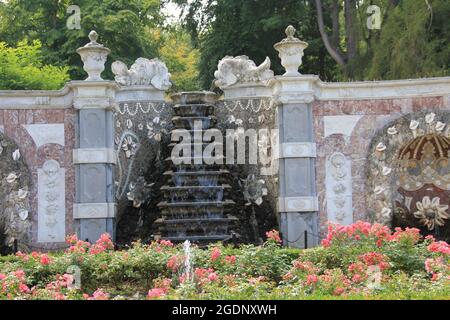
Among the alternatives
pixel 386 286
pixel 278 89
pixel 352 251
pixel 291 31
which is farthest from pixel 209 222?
pixel 386 286

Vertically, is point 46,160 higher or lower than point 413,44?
lower

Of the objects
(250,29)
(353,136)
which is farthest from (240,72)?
(250,29)

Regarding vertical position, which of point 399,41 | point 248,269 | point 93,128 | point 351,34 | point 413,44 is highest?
point 351,34

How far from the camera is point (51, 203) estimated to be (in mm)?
16031

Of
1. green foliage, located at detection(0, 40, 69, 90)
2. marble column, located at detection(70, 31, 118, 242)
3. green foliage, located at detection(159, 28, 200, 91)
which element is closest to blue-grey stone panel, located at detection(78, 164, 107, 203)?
marble column, located at detection(70, 31, 118, 242)

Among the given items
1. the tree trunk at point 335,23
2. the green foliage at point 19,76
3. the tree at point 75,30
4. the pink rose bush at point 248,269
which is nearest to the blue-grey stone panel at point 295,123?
the pink rose bush at point 248,269

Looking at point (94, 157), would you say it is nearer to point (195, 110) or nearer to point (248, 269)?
point (195, 110)

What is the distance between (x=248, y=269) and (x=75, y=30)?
16746 millimetres

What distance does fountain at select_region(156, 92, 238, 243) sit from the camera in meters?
16.0

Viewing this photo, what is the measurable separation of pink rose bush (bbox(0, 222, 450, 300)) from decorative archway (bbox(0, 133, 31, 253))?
3281 millimetres

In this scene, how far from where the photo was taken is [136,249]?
12.0m

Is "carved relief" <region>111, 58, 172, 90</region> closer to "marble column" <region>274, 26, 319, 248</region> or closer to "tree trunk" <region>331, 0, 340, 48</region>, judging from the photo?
"marble column" <region>274, 26, 319, 248</region>
